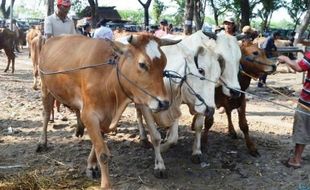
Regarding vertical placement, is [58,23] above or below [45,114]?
above

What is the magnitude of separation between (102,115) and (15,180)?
4.35ft

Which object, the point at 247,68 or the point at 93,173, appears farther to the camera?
the point at 247,68

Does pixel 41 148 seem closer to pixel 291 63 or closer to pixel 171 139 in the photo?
pixel 171 139

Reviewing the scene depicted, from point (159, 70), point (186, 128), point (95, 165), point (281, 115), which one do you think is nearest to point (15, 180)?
point (95, 165)

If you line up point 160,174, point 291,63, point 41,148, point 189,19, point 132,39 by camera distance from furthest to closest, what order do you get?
point 189,19, point 41,148, point 160,174, point 291,63, point 132,39

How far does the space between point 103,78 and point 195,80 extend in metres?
1.31

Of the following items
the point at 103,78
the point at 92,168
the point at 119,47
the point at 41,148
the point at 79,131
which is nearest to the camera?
the point at 119,47

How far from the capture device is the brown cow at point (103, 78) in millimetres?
4219

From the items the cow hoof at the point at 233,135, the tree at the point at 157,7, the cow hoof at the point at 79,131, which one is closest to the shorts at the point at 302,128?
the cow hoof at the point at 233,135

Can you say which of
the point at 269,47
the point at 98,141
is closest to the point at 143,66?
A: the point at 98,141

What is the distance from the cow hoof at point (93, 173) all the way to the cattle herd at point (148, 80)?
12 mm

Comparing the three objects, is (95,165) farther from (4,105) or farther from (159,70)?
(4,105)

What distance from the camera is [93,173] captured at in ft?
17.8

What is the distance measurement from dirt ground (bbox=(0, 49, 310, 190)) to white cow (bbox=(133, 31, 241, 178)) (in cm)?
30
